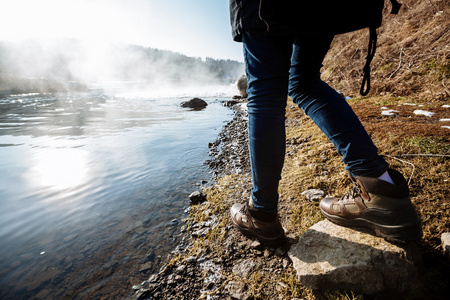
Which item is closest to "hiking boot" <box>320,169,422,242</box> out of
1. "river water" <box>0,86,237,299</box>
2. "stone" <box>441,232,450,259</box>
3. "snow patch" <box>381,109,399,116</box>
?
"stone" <box>441,232,450,259</box>

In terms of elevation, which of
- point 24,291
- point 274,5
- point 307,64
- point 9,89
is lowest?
point 24,291

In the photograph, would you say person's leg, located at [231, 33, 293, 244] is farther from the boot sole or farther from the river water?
the river water

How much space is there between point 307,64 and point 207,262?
1.53 metres

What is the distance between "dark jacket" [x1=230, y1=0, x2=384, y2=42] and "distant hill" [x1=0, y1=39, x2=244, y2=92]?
64771mm

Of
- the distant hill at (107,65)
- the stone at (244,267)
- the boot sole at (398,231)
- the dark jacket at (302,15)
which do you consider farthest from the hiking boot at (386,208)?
the distant hill at (107,65)

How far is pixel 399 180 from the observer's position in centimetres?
112

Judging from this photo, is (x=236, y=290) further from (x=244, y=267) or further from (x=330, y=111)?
(x=330, y=111)

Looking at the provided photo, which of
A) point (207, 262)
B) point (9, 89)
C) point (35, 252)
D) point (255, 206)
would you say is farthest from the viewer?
point (9, 89)

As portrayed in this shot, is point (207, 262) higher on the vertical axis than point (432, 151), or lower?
lower

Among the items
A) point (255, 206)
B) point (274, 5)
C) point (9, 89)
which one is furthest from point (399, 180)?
point (9, 89)

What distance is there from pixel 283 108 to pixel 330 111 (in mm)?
274

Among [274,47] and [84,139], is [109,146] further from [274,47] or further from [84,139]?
[274,47]

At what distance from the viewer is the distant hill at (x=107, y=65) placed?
63.8 m

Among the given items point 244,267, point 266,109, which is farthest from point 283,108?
point 244,267
